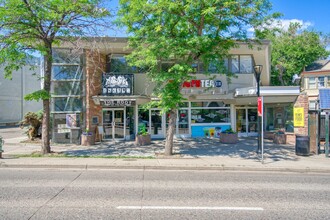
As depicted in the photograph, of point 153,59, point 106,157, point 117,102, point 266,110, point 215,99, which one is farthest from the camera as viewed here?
point 266,110

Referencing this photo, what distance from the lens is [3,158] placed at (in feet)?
36.0

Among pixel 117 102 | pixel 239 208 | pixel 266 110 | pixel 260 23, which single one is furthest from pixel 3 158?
pixel 266 110

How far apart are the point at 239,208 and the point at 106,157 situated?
7.56 meters

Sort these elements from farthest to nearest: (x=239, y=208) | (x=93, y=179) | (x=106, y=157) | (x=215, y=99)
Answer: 1. (x=215, y=99)
2. (x=106, y=157)
3. (x=93, y=179)
4. (x=239, y=208)

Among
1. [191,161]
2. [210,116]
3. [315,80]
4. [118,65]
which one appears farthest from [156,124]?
[315,80]

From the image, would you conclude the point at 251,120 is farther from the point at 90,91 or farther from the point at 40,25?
the point at 40,25

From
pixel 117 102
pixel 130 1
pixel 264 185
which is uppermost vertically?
pixel 130 1

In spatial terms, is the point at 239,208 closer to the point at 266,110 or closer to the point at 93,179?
the point at 93,179

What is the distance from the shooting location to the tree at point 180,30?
1009cm

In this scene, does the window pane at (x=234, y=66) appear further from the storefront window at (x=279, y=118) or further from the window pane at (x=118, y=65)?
the window pane at (x=118, y=65)

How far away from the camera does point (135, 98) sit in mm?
16016

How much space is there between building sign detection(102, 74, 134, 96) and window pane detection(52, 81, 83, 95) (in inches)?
67.8

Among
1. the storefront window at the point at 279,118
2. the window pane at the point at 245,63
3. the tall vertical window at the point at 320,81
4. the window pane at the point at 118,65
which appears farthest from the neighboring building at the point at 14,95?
the tall vertical window at the point at 320,81

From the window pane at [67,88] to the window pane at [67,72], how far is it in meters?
0.34
